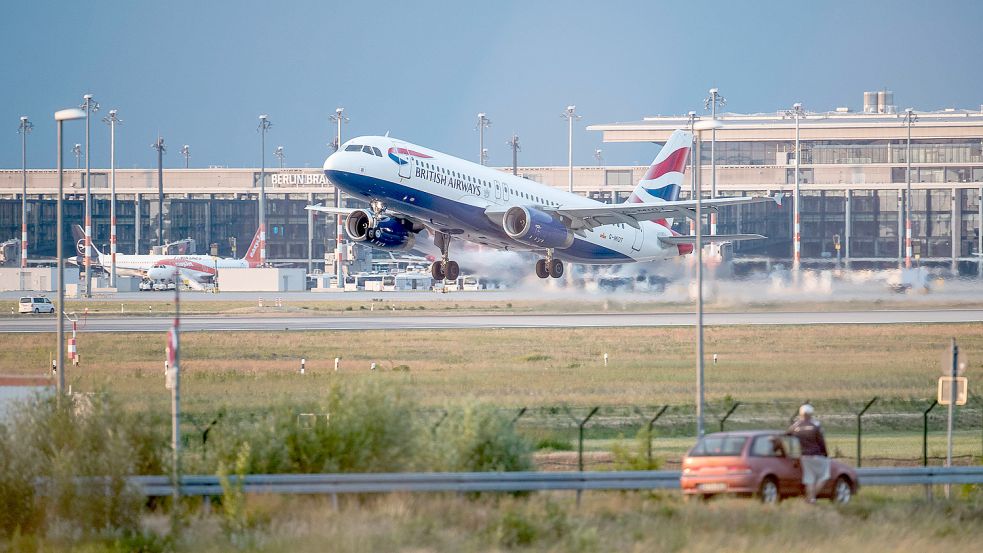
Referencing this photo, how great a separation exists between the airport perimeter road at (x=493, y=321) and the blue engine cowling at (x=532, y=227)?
11.4 meters

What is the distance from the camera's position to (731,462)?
2242 cm

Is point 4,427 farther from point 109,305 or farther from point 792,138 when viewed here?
point 792,138

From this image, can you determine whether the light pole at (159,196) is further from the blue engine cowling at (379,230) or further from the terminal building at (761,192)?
the blue engine cowling at (379,230)

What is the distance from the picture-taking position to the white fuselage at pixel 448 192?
47.9 m

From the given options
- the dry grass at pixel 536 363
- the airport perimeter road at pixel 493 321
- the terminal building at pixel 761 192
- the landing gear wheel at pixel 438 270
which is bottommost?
the dry grass at pixel 536 363

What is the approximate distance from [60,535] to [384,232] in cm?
3299

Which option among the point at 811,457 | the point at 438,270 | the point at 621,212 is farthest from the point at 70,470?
the point at 621,212

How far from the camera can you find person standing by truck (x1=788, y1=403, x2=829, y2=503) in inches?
892

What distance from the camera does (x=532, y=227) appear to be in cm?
5291

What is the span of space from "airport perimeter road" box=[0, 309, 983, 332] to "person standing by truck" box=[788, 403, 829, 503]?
4196cm

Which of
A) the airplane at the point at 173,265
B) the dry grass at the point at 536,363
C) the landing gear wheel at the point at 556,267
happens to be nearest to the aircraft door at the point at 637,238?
the dry grass at the point at 536,363

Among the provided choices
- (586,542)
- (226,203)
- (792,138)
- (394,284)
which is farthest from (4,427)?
(226,203)

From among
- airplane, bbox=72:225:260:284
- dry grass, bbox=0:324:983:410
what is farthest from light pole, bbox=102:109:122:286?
dry grass, bbox=0:324:983:410

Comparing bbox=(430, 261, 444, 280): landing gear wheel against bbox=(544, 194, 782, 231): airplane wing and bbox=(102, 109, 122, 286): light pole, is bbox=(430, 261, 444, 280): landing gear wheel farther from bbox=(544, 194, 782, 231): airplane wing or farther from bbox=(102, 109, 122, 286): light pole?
bbox=(102, 109, 122, 286): light pole
